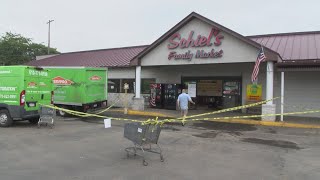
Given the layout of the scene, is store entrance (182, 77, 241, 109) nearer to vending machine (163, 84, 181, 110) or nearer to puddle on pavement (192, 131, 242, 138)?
vending machine (163, 84, 181, 110)

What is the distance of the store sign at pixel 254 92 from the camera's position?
2017 centimetres

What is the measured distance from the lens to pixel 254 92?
20.2 metres

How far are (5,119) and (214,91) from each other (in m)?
13.4

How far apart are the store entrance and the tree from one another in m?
35.9

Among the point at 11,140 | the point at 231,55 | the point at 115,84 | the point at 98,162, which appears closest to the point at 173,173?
the point at 98,162

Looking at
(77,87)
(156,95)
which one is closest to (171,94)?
(156,95)

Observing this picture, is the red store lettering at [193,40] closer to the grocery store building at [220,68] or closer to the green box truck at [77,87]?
the grocery store building at [220,68]

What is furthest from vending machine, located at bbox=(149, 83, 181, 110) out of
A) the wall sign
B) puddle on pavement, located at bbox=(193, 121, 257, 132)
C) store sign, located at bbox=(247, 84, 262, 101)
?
puddle on pavement, located at bbox=(193, 121, 257, 132)

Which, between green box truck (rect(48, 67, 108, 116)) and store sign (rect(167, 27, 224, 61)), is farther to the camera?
green box truck (rect(48, 67, 108, 116))

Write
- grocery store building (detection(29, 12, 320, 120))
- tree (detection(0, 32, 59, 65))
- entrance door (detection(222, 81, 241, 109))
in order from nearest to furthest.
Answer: grocery store building (detection(29, 12, 320, 120)), entrance door (detection(222, 81, 241, 109)), tree (detection(0, 32, 59, 65))

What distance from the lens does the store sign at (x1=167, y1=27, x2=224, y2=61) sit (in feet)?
60.3

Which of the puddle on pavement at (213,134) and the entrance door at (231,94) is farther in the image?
the entrance door at (231,94)

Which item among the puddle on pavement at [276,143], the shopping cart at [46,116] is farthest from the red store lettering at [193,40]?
the shopping cart at [46,116]

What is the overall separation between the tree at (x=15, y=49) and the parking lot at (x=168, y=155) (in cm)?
4059
